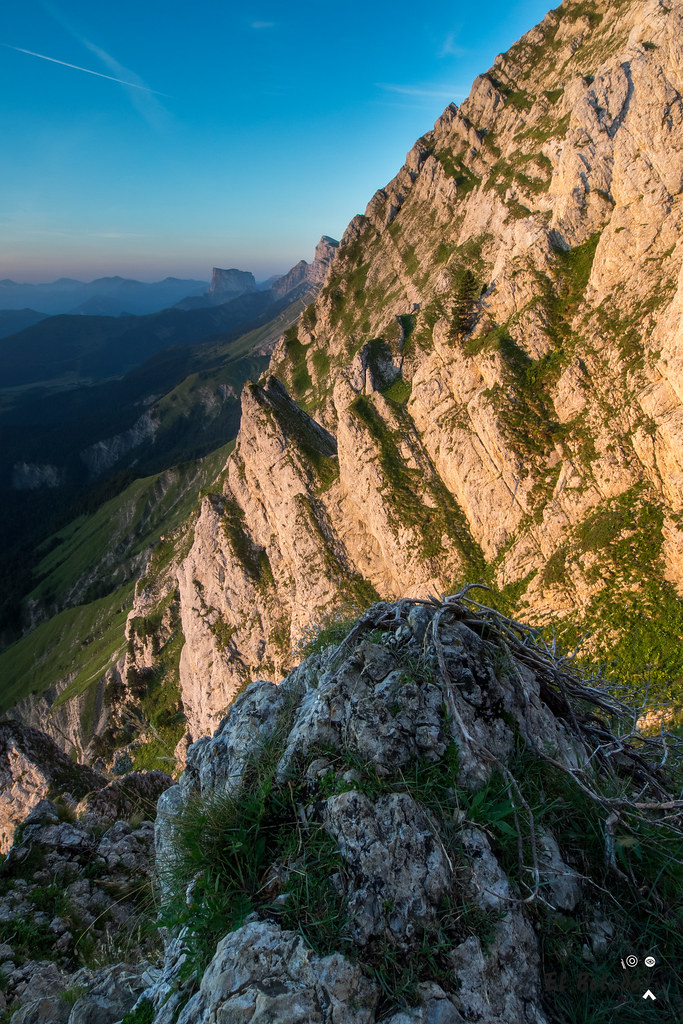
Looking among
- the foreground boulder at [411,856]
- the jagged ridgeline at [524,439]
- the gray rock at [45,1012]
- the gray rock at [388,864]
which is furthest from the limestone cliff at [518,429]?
the gray rock at [45,1012]

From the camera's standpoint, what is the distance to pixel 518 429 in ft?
94.3

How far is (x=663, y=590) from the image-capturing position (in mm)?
20797

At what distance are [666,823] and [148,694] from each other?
242 feet

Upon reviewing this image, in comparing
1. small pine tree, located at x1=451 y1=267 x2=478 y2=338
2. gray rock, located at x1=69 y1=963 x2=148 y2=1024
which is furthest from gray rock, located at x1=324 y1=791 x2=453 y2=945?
small pine tree, located at x1=451 y1=267 x2=478 y2=338

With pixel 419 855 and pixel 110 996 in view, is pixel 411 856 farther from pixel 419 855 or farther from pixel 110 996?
pixel 110 996

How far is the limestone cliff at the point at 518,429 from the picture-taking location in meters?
24.0

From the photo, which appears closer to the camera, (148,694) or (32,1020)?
(32,1020)

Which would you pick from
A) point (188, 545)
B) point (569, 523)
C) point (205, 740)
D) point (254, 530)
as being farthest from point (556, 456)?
point (188, 545)

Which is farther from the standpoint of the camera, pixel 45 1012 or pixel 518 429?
pixel 518 429

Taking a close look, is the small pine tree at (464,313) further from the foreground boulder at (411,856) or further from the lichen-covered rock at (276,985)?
the lichen-covered rock at (276,985)

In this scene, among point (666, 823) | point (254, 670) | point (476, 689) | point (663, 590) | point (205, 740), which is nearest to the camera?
point (666, 823)

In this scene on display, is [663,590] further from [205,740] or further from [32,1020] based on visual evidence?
[32,1020]

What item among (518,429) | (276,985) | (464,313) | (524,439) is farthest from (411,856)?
(464,313)

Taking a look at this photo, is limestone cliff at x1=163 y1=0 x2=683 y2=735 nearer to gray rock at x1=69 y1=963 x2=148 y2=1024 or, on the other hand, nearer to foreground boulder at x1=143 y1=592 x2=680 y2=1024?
foreground boulder at x1=143 y1=592 x2=680 y2=1024
